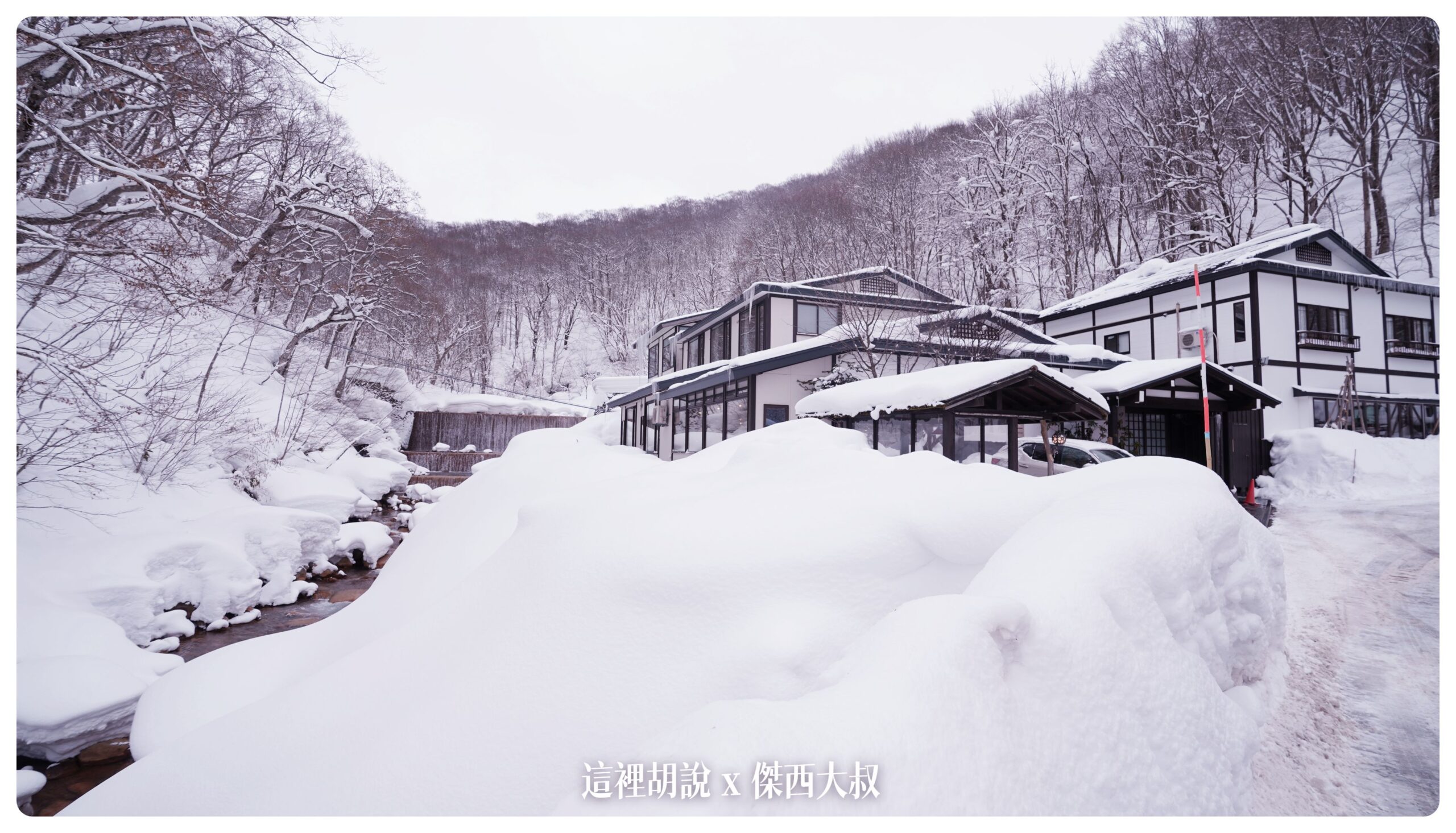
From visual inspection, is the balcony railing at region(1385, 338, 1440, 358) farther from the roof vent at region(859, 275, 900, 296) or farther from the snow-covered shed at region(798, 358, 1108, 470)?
the roof vent at region(859, 275, 900, 296)

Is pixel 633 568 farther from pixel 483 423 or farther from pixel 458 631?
pixel 483 423

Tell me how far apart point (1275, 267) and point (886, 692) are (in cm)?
1932

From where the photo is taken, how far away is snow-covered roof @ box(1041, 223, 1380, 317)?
15265 mm

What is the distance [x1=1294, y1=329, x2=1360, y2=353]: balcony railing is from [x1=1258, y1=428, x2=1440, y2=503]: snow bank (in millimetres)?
2984

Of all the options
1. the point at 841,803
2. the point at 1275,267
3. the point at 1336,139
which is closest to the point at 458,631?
the point at 841,803

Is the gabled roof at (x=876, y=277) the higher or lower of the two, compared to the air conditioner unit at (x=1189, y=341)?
higher

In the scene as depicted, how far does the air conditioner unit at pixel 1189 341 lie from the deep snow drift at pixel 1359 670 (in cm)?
775

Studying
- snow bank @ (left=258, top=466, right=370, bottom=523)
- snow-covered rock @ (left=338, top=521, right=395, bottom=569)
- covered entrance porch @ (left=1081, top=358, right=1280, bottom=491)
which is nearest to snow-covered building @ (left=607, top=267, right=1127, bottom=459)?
covered entrance porch @ (left=1081, top=358, right=1280, bottom=491)

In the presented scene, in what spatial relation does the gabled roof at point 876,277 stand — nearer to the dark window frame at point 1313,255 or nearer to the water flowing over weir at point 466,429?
the dark window frame at point 1313,255

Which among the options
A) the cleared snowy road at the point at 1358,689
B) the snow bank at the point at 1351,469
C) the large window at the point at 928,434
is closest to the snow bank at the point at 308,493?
the large window at the point at 928,434

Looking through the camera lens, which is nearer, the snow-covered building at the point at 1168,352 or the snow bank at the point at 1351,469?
the snow bank at the point at 1351,469

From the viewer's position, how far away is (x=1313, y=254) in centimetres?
1602

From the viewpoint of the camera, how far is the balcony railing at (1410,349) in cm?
1509

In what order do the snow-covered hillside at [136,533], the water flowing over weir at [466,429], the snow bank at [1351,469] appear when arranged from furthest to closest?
the water flowing over weir at [466,429], the snow bank at [1351,469], the snow-covered hillside at [136,533]
